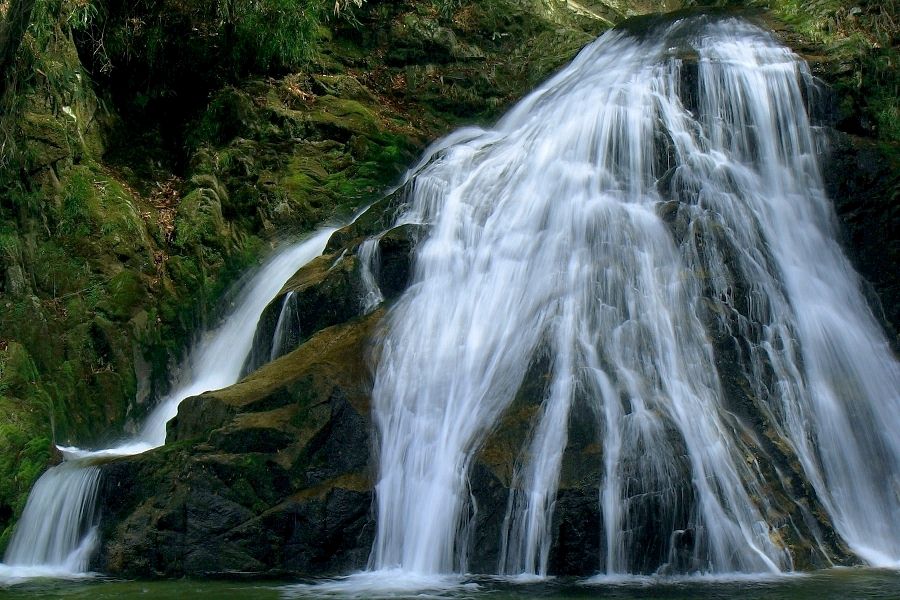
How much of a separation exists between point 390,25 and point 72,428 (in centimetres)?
1039

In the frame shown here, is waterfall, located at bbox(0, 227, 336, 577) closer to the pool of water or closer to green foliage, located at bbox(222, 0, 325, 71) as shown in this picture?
the pool of water

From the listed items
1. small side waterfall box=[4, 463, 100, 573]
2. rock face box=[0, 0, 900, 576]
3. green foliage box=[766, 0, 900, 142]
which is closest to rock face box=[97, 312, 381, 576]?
rock face box=[0, 0, 900, 576]

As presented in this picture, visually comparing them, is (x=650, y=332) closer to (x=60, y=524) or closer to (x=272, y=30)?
(x=60, y=524)

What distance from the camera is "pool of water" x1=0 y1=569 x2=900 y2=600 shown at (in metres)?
6.29

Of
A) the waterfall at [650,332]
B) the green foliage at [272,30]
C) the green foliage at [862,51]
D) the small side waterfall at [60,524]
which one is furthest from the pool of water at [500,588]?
the green foliage at [272,30]

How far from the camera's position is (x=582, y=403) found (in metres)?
7.71

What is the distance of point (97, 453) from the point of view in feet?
32.6

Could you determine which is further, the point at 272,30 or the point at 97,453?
the point at 272,30

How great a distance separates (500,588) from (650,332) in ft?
9.82

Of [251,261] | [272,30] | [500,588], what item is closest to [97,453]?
[251,261]

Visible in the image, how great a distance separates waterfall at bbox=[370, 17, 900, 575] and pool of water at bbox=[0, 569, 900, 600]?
0.35 m

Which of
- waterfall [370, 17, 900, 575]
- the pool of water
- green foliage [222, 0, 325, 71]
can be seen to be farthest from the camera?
green foliage [222, 0, 325, 71]

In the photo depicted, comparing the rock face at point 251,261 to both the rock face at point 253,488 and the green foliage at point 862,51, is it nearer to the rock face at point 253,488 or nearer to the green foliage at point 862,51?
the rock face at point 253,488

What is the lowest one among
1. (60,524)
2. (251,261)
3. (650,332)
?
(60,524)
